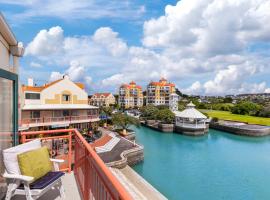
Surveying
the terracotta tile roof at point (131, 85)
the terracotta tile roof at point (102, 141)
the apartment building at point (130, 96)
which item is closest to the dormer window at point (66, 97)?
the terracotta tile roof at point (102, 141)

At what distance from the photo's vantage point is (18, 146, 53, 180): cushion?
12.5ft

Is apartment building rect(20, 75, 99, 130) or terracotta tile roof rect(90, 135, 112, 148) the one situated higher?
apartment building rect(20, 75, 99, 130)

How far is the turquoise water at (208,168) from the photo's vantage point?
18.0 m

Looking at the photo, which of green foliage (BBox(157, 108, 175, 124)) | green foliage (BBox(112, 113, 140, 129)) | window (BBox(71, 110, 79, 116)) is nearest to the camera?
window (BBox(71, 110, 79, 116))

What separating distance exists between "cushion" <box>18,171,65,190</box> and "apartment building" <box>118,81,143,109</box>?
87286 millimetres

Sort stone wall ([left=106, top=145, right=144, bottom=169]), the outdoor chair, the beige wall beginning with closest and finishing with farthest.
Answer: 1. the outdoor chair
2. the beige wall
3. stone wall ([left=106, top=145, right=144, bottom=169])

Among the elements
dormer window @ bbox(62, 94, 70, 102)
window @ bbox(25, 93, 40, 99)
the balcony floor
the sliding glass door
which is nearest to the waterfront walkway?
the balcony floor

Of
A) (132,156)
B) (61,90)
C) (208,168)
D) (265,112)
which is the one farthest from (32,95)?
(265,112)

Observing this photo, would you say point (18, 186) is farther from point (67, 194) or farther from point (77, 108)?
point (77, 108)

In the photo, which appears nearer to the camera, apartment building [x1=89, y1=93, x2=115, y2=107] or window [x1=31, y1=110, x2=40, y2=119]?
window [x1=31, y1=110, x2=40, y2=119]

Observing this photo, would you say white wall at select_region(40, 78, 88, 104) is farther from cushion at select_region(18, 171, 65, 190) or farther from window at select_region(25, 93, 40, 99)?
cushion at select_region(18, 171, 65, 190)

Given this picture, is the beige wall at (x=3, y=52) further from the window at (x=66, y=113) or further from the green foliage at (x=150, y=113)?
the green foliage at (x=150, y=113)

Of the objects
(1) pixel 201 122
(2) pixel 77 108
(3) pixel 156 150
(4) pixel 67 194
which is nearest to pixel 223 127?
(1) pixel 201 122

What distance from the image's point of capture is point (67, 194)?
4559 mm
